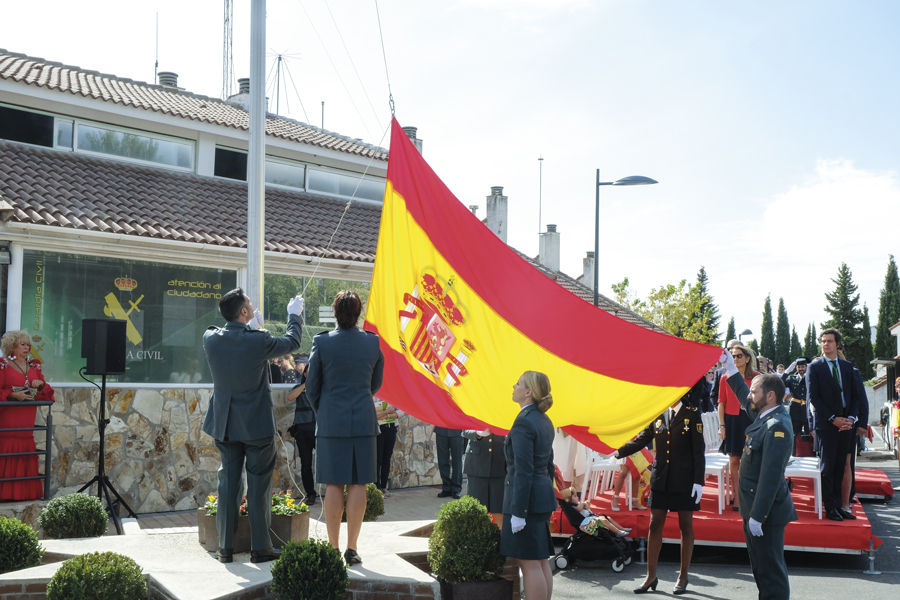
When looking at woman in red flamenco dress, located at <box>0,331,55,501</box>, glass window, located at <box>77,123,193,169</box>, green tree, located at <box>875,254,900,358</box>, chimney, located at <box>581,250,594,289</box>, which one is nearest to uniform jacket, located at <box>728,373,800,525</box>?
woman in red flamenco dress, located at <box>0,331,55,501</box>

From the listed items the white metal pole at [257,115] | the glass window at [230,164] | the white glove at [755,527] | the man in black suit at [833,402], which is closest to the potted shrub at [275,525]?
the white metal pole at [257,115]

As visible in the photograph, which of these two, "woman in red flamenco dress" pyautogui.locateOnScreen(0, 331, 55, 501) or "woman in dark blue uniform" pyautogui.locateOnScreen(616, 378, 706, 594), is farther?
"woman in red flamenco dress" pyautogui.locateOnScreen(0, 331, 55, 501)

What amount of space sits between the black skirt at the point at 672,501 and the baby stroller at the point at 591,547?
1.12m

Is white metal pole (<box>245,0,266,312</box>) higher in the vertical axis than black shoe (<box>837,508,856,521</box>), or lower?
higher

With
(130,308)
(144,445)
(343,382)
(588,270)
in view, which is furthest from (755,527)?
(588,270)

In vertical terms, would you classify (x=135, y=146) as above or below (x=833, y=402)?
above

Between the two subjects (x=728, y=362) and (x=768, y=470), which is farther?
(x=728, y=362)

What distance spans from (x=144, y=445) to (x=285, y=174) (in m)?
8.18

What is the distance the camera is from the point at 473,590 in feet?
19.3

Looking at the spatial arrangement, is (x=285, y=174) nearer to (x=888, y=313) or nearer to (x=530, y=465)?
(x=530, y=465)

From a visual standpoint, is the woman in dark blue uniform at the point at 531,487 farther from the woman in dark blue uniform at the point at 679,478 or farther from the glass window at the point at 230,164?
the glass window at the point at 230,164

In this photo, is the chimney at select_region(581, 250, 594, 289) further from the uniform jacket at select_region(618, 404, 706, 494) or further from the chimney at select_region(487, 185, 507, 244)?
the uniform jacket at select_region(618, 404, 706, 494)

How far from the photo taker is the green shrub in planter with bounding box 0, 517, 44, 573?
19.8 feet

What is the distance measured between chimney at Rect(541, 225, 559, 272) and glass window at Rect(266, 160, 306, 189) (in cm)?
1602
